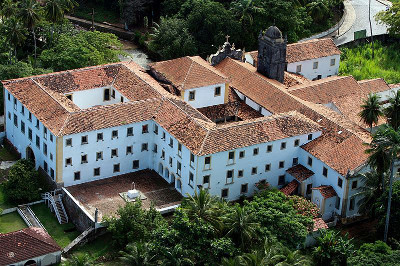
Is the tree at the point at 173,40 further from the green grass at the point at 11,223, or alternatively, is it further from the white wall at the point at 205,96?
the green grass at the point at 11,223

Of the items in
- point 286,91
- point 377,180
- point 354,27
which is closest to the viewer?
point 377,180

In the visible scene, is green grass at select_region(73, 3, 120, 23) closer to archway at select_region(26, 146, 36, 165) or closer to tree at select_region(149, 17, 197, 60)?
tree at select_region(149, 17, 197, 60)

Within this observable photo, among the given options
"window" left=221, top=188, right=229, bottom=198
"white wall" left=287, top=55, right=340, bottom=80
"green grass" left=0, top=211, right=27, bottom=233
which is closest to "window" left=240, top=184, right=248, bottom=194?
"window" left=221, top=188, right=229, bottom=198

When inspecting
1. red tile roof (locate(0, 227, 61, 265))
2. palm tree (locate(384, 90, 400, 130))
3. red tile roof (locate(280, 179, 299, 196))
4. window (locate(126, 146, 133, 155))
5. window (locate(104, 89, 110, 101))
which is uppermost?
A: palm tree (locate(384, 90, 400, 130))

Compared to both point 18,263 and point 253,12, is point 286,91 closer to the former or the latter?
point 253,12

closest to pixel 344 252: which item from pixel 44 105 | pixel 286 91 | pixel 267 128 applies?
pixel 267 128

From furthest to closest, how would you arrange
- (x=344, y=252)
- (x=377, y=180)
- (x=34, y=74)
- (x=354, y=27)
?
1. (x=354, y=27)
2. (x=34, y=74)
3. (x=377, y=180)
4. (x=344, y=252)

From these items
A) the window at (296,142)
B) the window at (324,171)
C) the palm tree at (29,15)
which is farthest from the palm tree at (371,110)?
the palm tree at (29,15)
